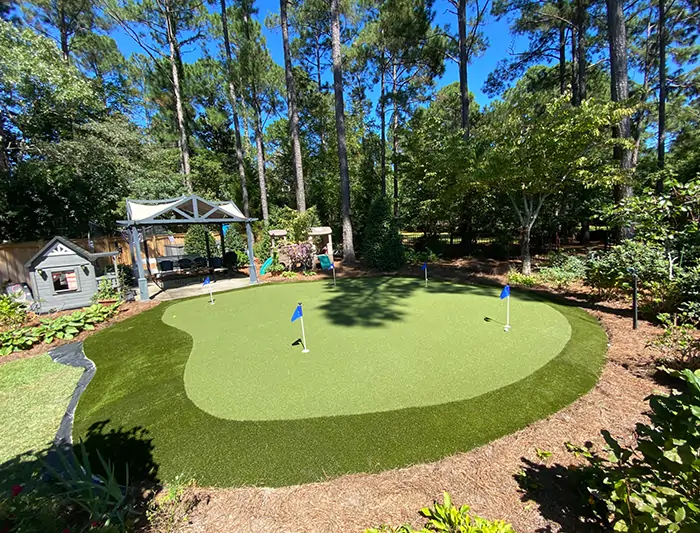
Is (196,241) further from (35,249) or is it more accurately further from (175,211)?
(175,211)

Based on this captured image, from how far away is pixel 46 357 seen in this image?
4.81 m

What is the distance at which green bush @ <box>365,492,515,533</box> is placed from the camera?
5.43 ft

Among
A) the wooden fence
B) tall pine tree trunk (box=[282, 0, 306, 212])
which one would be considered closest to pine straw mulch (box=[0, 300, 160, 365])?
the wooden fence

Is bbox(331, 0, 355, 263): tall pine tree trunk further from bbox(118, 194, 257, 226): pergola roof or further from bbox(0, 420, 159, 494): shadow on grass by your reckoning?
bbox(0, 420, 159, 494): shadow on grass

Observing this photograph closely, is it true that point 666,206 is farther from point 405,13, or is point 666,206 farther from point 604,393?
point 405,13

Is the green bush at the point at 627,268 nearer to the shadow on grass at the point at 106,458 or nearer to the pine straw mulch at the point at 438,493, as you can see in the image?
the pine straw mulch at the point at 438,493

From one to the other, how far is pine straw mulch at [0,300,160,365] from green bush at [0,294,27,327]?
31cm

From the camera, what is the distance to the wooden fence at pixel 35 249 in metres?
8.84

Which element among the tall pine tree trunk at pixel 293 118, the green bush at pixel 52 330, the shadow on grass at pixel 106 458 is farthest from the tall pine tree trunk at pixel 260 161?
the shadow on grass at pixel 106 458

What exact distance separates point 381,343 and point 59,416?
12.4 feet

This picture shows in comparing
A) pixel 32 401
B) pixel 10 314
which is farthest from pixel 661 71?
pixel 10 314

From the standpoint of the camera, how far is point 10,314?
5633 mm

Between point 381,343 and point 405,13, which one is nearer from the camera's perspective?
point 381,343

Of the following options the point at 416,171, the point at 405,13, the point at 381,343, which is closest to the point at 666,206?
the point at 381,343
